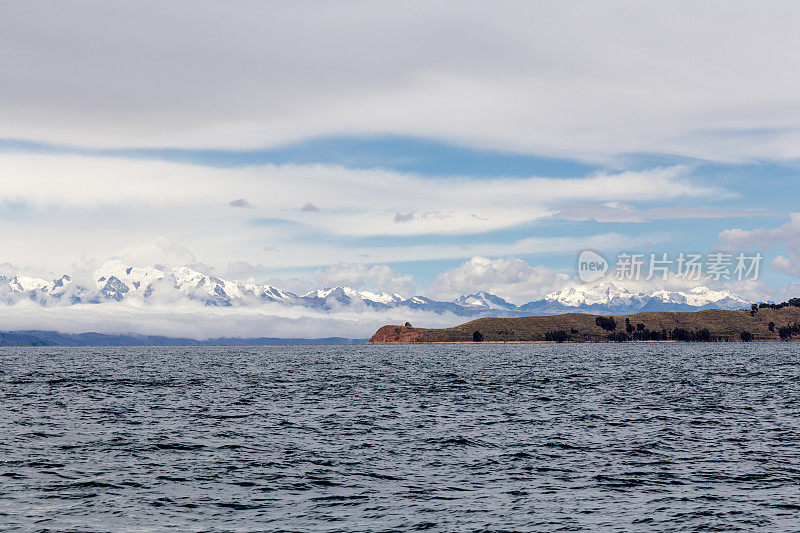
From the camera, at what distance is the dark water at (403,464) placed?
3334 centimetres

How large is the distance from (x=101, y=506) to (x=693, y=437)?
1729 inches

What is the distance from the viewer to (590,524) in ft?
105

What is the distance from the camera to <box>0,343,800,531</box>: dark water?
33344mm

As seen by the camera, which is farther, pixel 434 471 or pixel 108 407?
pixel 108 407

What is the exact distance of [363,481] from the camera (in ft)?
135

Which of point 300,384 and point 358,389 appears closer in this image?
point 358,389

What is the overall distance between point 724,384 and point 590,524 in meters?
90.0

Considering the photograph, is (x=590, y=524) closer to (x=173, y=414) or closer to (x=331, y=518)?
(x=331, y=518)

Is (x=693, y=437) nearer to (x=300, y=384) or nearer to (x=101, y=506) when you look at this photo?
(x=101, y=506)

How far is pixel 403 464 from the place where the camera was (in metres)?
46.3

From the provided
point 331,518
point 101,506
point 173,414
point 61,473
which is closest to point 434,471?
point 331,518

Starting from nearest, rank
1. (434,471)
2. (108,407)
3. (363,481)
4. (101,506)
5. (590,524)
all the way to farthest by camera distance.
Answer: (590,524) < (101,506) < (363,481) < (434,471) < (108,407)

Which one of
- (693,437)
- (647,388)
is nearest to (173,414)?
(693,437)

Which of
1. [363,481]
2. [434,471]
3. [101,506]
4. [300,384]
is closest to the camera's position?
[101,506]
